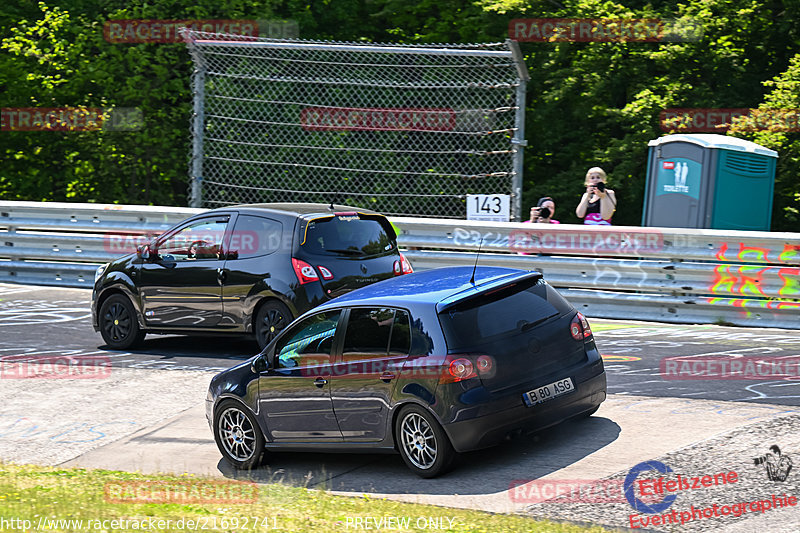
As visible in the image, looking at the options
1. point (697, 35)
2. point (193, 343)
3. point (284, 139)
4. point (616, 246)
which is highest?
point (697, 35)

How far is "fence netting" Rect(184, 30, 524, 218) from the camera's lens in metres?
14.4

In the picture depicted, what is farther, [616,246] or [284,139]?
[284,139]

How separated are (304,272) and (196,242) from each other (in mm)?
1623

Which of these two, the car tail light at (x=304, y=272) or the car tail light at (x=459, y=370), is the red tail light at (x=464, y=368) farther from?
the car tail light at (x=304, y=272)

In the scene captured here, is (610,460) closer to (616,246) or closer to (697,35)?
(616,246)

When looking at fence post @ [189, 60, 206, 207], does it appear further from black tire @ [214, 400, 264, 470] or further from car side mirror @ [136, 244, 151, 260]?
black tire @ [214, 400, 264, 470]

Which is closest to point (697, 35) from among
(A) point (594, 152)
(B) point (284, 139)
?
(A) point (594, 152)

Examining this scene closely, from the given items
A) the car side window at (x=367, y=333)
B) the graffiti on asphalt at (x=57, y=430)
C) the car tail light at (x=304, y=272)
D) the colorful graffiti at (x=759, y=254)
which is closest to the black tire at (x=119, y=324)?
the car tail light at (x=304, y=272)

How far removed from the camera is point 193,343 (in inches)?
520

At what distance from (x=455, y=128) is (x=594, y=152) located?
200 inches

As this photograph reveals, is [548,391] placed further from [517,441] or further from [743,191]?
[743,191]

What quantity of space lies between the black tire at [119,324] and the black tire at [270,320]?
→ 1.80 metres

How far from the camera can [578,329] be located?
27.6 feet

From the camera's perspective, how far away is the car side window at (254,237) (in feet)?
38.0
